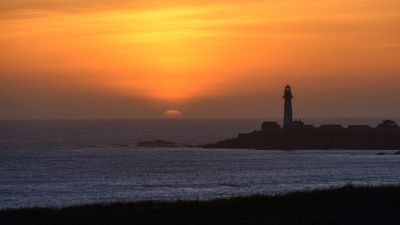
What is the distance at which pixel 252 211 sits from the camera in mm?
25703

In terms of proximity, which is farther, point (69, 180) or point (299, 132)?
point (299, 132)

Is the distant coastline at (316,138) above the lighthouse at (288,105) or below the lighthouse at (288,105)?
below

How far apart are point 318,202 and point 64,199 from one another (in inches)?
922

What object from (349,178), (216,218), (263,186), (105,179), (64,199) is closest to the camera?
(216,218)

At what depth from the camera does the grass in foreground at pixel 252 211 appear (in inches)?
931

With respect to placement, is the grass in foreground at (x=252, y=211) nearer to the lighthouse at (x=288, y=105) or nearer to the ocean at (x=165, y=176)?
the ocean at (x=165, y=176)

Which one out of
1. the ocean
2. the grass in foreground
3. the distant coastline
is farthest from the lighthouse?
the grass in foreground

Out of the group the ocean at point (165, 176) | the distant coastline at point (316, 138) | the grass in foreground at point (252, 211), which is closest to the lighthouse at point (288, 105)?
the distant coastline at point (316, 138)

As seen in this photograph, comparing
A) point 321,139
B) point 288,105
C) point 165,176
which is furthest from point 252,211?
point 321,139

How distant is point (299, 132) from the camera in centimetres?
12862

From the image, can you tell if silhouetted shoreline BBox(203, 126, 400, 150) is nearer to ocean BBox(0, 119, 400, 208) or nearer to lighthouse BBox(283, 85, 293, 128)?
lighthouse BBox(283, 85, 293, 128)

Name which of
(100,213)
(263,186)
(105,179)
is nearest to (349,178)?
(263,186)

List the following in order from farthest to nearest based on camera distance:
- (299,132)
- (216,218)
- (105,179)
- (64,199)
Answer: (299,132), (105,179), (64,199), (216,218)

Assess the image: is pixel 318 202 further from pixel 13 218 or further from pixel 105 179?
pixel 105 179
